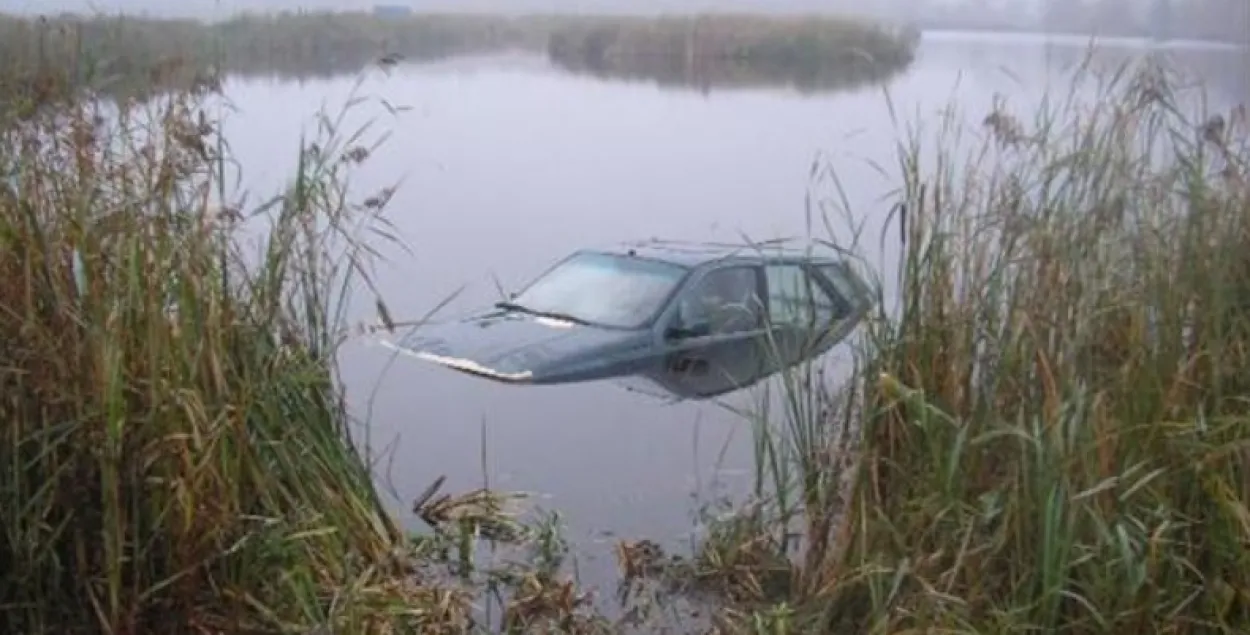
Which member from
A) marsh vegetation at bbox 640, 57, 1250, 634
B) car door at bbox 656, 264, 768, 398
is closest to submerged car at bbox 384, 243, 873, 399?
car door at bbox 656, 264, 768, 398

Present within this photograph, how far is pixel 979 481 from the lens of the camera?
3418 millimetres

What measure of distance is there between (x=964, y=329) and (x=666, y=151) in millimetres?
10165

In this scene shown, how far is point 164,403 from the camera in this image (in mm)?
3336

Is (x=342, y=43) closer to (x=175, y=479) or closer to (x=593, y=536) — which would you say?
(x=593, y=536)

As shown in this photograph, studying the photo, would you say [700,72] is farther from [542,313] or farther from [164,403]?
[164,403]

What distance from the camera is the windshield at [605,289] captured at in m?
7.38

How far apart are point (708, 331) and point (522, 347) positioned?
879mm

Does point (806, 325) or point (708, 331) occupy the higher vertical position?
point (806, 325)

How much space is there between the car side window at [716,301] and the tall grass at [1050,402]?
308cm

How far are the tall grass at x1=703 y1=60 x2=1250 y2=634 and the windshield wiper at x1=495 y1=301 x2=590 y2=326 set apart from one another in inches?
133

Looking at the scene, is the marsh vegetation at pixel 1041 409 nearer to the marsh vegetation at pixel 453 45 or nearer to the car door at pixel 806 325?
the car door at pixel 806 325

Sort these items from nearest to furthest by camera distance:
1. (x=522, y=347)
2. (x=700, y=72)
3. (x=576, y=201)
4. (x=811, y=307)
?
1. (x=811, y=307)
2. (x=522, y=347)
3. (x=576, y=201)
4. (x=700, y=72)

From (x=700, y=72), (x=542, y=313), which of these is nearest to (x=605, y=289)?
(x=542, y=313)

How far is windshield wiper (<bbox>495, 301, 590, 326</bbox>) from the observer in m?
7.48
